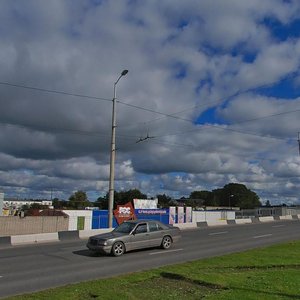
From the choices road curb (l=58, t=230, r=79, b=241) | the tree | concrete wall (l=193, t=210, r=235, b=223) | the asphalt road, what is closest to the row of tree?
the tree

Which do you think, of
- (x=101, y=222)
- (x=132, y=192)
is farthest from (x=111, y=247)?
(x=132, y=192)

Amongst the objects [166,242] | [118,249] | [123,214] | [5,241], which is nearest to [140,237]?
[118,249]

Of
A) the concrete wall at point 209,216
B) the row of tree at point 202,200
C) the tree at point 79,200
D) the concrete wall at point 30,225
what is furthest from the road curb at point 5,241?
the tree at point 79,200

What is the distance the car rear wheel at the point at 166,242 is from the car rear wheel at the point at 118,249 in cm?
226

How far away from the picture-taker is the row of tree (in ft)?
479

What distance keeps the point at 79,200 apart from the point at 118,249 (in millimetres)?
138574

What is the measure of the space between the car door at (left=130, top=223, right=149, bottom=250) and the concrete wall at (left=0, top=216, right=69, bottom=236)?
1734cm

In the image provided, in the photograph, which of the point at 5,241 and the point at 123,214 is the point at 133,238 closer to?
the point at 5,241

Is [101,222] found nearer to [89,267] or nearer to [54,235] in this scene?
[54,235]

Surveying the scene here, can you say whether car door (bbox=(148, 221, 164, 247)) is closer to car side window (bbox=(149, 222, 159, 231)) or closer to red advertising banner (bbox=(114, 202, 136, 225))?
car side window (bbox=(149, 222, 159, 231))

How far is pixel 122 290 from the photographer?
29.7 feet

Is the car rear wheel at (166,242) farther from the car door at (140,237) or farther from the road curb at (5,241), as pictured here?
the road curb at (5,241)

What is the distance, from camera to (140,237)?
1791cm

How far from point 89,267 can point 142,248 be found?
174 inches
